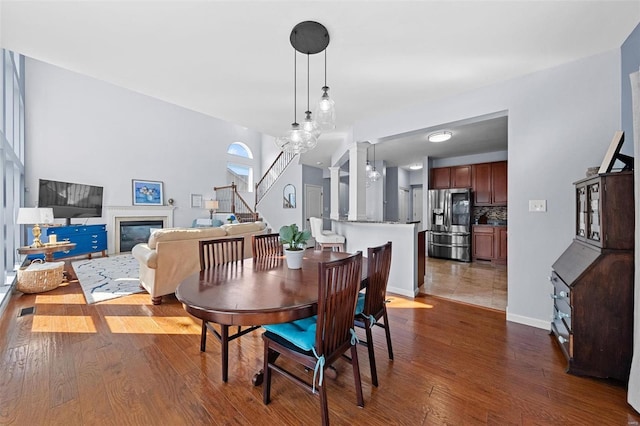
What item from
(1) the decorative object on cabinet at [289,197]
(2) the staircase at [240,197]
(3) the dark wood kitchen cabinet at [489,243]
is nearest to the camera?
(3) the dark wood kitchen cabinet at [489,243]

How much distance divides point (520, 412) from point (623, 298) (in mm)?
1026

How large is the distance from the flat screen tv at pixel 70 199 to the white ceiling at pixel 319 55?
16.5ft

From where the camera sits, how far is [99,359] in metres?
2.04

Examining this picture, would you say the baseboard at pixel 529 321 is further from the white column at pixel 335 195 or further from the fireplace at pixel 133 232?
the fireplace at pixel 133 232

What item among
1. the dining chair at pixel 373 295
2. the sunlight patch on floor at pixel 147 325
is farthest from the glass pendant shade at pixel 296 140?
the sunlight patch on floor at pixel 147 325

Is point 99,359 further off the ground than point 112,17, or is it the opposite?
point 112,17

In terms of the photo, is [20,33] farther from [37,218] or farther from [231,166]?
[231,166]

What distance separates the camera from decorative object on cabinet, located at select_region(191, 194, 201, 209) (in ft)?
28.8

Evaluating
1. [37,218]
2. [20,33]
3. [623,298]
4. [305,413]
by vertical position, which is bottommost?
[305,413]

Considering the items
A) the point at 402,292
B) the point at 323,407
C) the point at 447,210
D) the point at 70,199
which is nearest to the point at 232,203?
the point at 70,199

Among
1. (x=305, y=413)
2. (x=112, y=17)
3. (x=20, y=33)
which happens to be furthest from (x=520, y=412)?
(x=20, y=33)

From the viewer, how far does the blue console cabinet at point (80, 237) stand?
5467mm

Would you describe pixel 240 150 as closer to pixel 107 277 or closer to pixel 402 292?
pixel 107 277

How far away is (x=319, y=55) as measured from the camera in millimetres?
2371
